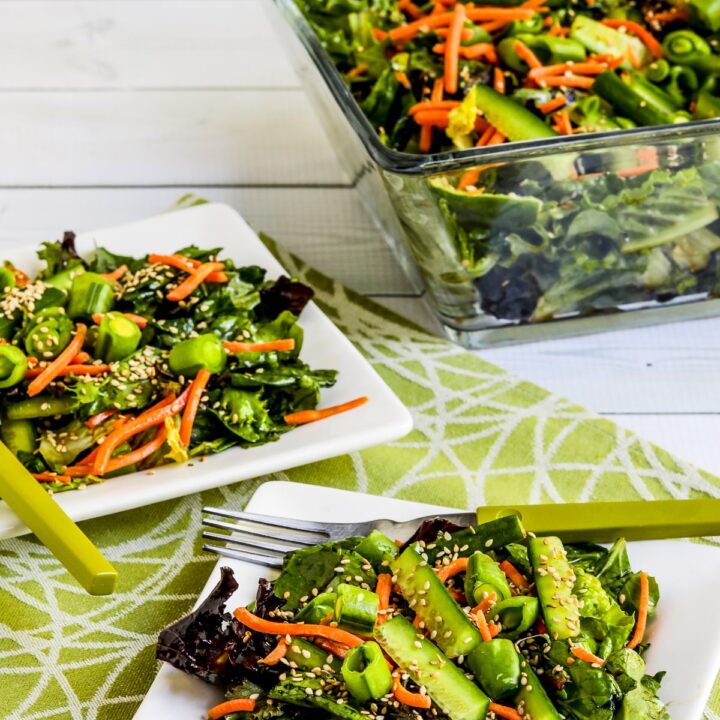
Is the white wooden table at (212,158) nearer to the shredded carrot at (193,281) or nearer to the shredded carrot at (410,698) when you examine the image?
the shredded carrot at (193,281)

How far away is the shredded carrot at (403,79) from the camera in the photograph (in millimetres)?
2211

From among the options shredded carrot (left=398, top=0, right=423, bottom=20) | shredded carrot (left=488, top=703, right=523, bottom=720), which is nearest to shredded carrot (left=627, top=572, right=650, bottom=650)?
shredded carrot (left=488, top=703, right=523, bottom=720)

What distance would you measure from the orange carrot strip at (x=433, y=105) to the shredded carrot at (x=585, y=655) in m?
1.12

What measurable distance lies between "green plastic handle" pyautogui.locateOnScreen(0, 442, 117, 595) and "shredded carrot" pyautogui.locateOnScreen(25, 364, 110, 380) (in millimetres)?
169

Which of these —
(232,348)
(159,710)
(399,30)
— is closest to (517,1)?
(399,30)

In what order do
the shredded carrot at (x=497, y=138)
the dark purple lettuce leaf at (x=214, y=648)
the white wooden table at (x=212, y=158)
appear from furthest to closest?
the white wooden table at (x=212, y=158) → the shredded carrot at (x=497, y=138) → the dark purple lettuce leaf at (x=214, y=648)

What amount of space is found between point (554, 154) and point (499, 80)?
0.34 m

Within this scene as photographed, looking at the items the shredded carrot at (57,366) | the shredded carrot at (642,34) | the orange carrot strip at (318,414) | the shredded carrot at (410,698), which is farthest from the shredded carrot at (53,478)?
the shredded carrot at (642,34)

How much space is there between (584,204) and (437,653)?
3.13 feet

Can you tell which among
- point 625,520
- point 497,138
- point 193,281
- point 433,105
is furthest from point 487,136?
point 625,520

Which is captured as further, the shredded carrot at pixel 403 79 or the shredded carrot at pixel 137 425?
the shredded carrot at pixel 403 79

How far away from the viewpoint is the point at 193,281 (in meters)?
2.02

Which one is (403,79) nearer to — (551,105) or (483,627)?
(551,105)

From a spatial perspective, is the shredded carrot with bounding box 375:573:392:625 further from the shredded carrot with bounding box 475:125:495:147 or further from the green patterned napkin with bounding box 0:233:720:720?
the shredded carrot with bounding box 475:125:495:147
